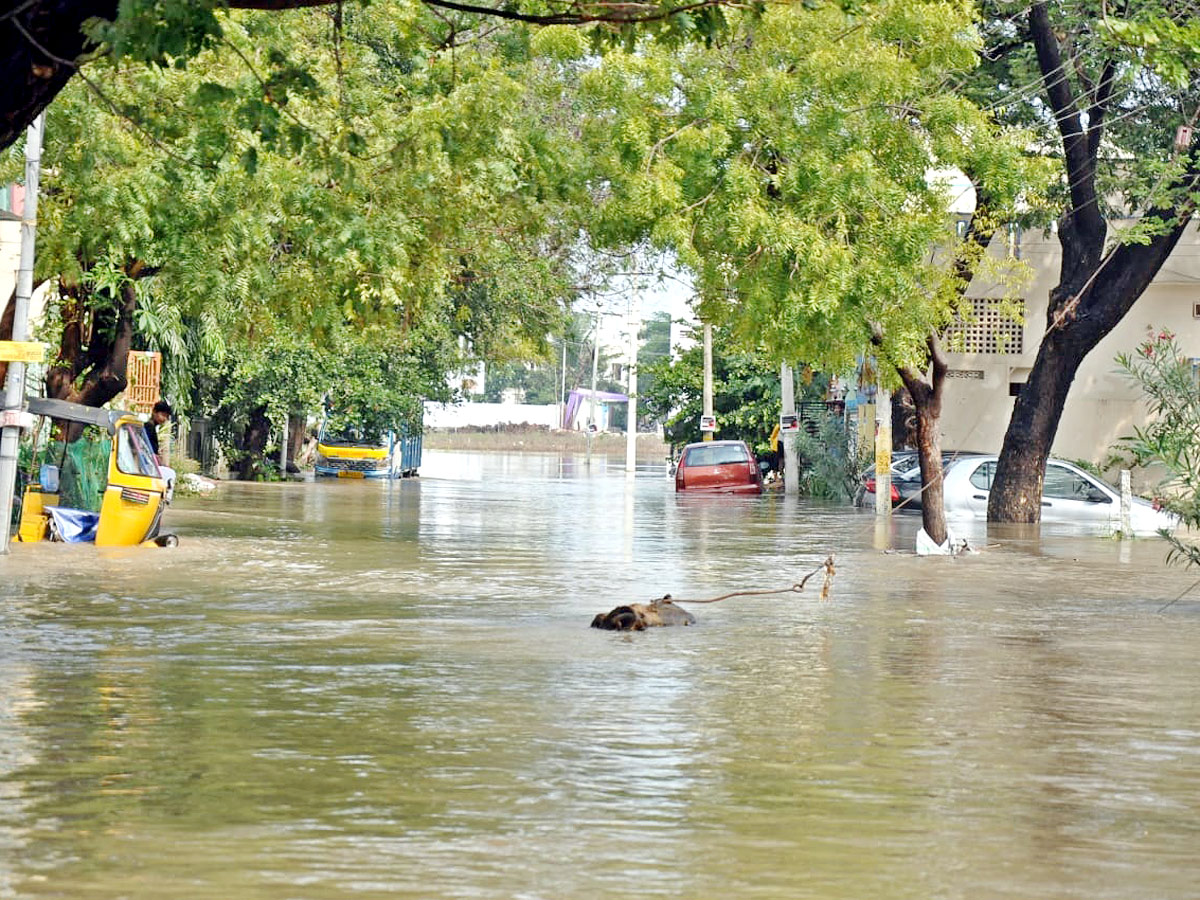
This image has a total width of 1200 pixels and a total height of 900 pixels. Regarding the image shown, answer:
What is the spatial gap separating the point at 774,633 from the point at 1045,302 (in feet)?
93.1

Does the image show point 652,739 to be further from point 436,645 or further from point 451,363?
point 451,363

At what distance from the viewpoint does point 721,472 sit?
49125 millimetres

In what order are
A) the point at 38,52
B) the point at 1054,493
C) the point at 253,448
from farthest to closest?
the point at 253,448, the point at 1054,493, the point at 38,52

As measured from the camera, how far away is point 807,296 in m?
24.7

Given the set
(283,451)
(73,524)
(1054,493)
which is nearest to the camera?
(73,524)

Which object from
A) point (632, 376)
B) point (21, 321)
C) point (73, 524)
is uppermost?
point (632, 376)

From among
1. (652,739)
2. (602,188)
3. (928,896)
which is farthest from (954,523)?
(928,896)

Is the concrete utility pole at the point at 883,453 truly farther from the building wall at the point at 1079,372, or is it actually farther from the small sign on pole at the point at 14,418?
the small sign on pole at the point at 14,418

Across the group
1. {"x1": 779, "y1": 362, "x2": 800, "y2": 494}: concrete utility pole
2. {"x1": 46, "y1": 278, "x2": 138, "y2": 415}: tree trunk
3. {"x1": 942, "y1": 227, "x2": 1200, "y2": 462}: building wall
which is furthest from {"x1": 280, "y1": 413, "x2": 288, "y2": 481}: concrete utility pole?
{"x1": 46, "y1": 278, "x2": 138, "y2": 415}: tree trunk

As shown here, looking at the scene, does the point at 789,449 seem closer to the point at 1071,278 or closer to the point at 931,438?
the point at 1071,278

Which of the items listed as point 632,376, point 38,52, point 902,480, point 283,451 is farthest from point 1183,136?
point 632,376

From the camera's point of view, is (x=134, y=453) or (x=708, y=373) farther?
(x=708, y=373)

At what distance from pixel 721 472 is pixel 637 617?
34179 millimetres

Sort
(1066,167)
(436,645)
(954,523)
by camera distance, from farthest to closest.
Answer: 1. (954,523)
2. (1066,167)
3. (436,645)
